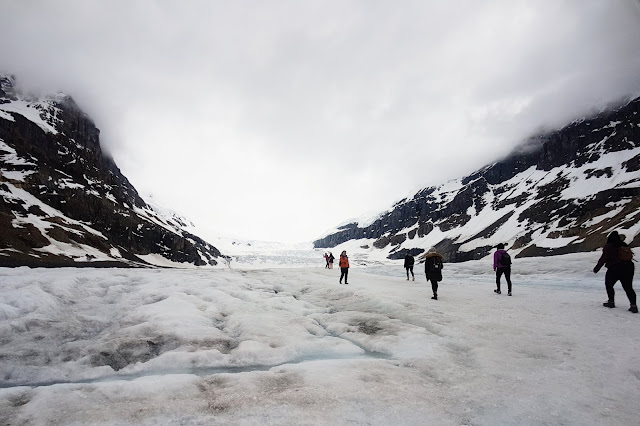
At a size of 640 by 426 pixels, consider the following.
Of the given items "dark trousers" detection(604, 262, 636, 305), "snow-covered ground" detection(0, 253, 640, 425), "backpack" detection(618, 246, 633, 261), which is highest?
"backpack" detection(618, 246, 633, 261)

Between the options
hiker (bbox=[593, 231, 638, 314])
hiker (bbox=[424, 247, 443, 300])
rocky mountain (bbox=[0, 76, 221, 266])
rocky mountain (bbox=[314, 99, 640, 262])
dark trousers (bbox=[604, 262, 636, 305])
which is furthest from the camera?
rocky mountain (bbox=[314, 99, 640, 262])

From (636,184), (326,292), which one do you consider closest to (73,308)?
(326,292)

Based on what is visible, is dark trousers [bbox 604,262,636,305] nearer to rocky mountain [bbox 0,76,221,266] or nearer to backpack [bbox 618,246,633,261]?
backpack [bbox 618,246,633,261]

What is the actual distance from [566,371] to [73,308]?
13.1 metres

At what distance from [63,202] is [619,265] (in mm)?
130816

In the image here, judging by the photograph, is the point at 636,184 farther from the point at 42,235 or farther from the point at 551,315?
the point at 42,235

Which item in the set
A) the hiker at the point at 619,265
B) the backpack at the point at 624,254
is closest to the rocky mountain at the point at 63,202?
the hiker at the point at 619,265

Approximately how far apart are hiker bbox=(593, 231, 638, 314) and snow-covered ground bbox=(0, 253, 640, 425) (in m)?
0.60

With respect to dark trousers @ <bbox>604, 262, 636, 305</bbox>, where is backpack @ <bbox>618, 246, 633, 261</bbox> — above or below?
above

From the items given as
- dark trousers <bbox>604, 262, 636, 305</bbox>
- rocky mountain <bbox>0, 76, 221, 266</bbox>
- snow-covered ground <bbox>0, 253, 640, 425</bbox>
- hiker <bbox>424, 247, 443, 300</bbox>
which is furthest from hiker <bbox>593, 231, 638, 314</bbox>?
rocky mountain <bbox>0, 76, 221, 266</bbox>

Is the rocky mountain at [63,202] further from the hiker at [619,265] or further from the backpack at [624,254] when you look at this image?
the backpack at [624,254]

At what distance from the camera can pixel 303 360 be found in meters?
7.41

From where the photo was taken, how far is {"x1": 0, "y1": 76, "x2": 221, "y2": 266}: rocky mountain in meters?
75.2

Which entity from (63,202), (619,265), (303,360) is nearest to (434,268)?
(619,265)
